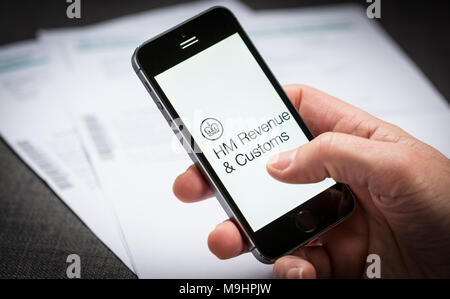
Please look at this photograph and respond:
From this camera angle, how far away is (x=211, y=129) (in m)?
0.55

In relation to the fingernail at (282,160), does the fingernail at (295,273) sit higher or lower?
lower

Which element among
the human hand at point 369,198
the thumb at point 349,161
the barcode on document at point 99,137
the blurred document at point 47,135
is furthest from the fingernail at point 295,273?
the barcode on document at point 99,137

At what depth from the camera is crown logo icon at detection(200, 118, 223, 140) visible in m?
0.54

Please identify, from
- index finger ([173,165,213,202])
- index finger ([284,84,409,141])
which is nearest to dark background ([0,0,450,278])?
index finger ([173,165,213,202])

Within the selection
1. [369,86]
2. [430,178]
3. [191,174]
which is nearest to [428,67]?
[369,86]

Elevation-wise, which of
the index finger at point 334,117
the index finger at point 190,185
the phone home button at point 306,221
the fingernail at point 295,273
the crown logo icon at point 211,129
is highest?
the crown logo icon at point 211,129

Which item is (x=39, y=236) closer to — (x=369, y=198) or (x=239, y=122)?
(x=239, y=122)

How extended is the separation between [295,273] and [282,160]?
5.0 inches

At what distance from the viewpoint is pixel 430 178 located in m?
0.48

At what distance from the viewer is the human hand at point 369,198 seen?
47 cm

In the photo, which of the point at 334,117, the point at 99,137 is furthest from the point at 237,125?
the point at 99,137

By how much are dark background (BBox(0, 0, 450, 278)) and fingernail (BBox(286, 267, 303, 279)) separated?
0.20m

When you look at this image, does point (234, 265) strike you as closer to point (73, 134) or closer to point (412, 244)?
point (412, 244)

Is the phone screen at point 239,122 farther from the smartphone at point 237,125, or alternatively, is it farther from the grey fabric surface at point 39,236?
the grey fabric surface at point 39,236
